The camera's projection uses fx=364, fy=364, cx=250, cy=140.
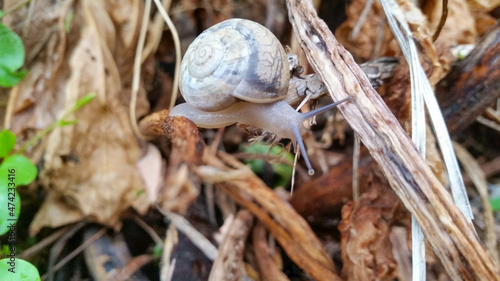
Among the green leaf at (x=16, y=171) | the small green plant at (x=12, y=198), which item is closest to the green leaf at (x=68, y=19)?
the small green plant at (x=12, y=198)

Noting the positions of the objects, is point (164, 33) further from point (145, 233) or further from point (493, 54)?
point (493, 54)

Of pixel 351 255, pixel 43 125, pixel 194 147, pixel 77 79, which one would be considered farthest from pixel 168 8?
pixel 351 255

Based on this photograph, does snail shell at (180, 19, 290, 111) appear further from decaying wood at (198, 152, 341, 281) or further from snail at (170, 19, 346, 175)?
decaying wood at (198, 152, 341, 281)

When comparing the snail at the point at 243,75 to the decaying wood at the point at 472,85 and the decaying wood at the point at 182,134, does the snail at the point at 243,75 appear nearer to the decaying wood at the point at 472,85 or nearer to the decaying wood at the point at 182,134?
the decaying wood at the point at 182,134

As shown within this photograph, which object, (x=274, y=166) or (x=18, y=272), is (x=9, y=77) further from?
(x=274, y=166)

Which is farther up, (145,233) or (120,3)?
(120,3)

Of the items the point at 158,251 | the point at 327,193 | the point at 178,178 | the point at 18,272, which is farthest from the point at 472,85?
the point at 18,272
